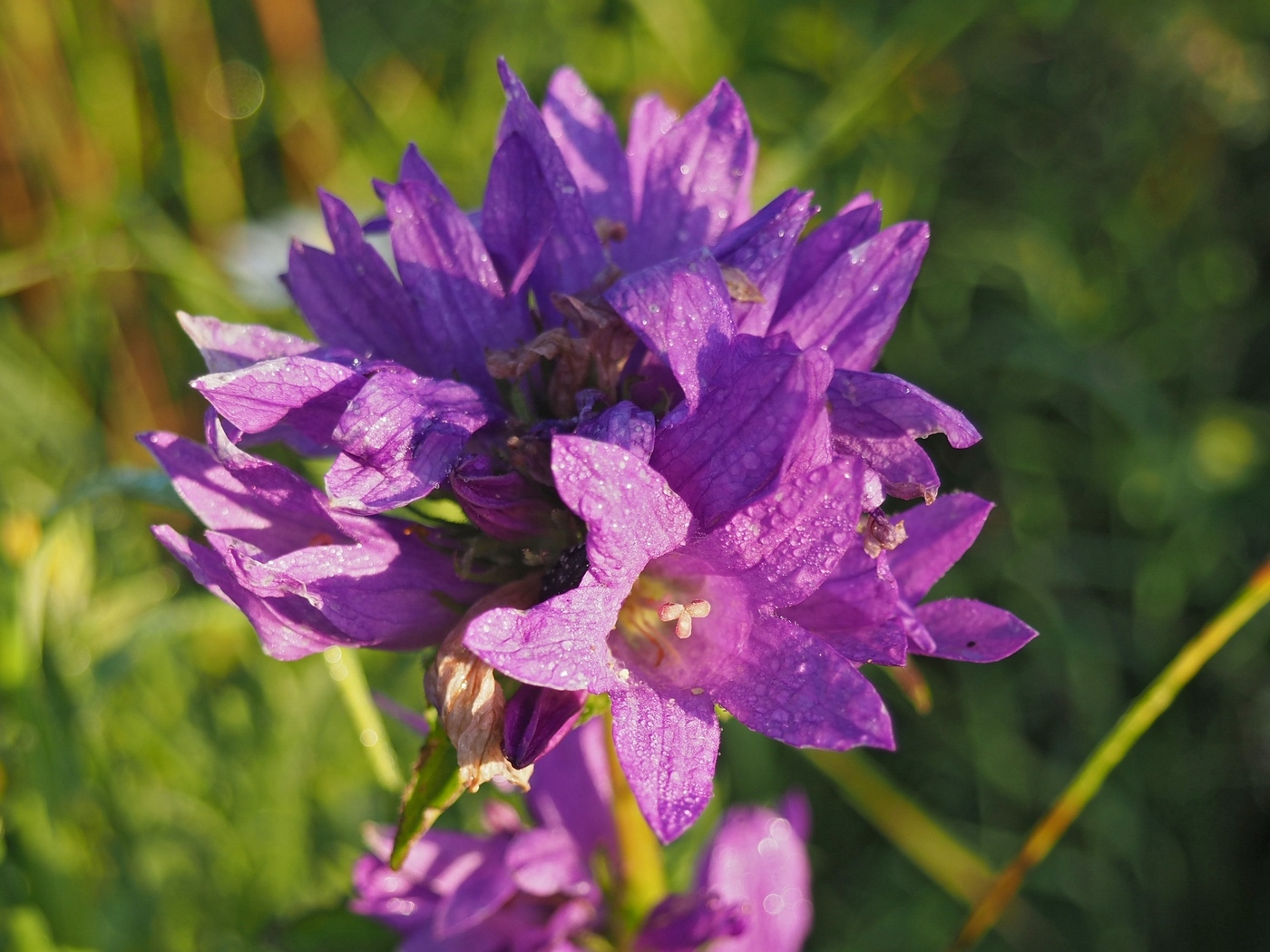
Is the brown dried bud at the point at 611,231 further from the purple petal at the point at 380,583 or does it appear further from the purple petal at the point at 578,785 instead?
the purple petal at the point at 578,785

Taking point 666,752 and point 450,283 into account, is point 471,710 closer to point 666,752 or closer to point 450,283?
point 666,752

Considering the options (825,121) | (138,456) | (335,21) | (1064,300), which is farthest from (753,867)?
(335,21)

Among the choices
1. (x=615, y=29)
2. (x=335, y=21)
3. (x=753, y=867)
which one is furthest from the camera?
(x=335, y=21)

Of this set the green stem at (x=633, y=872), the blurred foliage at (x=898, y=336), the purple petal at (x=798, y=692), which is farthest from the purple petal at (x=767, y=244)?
the blurred foliage at (x=898, y=336)

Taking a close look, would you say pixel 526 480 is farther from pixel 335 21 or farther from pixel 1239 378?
pixel 335 21

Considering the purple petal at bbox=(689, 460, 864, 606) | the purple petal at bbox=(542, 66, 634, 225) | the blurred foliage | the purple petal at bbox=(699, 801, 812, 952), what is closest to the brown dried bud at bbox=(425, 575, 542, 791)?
the purple petal at bbox=(689, 460, 864, 606)

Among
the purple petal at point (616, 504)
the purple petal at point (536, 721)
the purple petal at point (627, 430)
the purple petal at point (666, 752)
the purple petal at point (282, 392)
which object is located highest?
the purple petal at point (282, 392)
